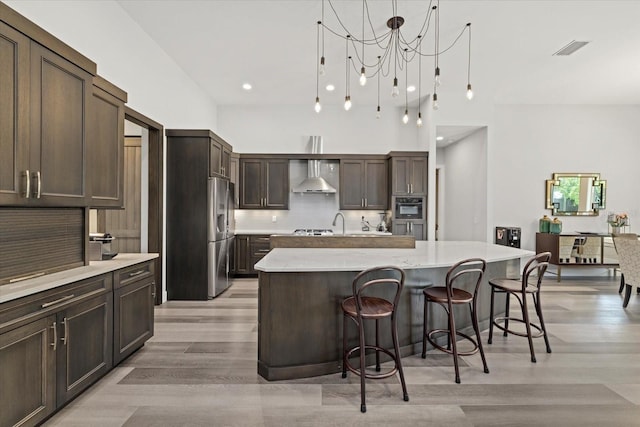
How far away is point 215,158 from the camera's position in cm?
513

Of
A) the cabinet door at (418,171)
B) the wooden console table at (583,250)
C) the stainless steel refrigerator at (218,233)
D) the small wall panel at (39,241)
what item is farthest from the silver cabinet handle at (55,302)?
the wooden console table at (583,250)

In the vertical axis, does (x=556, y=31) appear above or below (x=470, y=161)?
above

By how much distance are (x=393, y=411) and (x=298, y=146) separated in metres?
5.50

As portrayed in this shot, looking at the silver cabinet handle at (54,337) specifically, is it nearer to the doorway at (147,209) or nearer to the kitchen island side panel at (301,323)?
the kitchen island side panel at (301,323)

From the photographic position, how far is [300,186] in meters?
6.55

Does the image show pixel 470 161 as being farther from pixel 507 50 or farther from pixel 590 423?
pixel 590 423

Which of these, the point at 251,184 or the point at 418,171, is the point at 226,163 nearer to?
the point at 251,184

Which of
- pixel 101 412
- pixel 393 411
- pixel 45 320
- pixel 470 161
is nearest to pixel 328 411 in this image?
pixel 393 411

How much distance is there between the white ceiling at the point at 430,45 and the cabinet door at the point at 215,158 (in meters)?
1.16

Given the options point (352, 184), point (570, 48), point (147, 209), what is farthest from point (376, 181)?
point (147, 209)

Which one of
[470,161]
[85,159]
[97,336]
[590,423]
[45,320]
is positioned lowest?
[590,423]

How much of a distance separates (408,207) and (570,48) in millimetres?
3223

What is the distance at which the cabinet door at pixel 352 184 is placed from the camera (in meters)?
6.71

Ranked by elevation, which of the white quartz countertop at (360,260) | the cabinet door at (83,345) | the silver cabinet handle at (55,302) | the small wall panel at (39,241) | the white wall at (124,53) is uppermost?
the white wall at (124,53)
